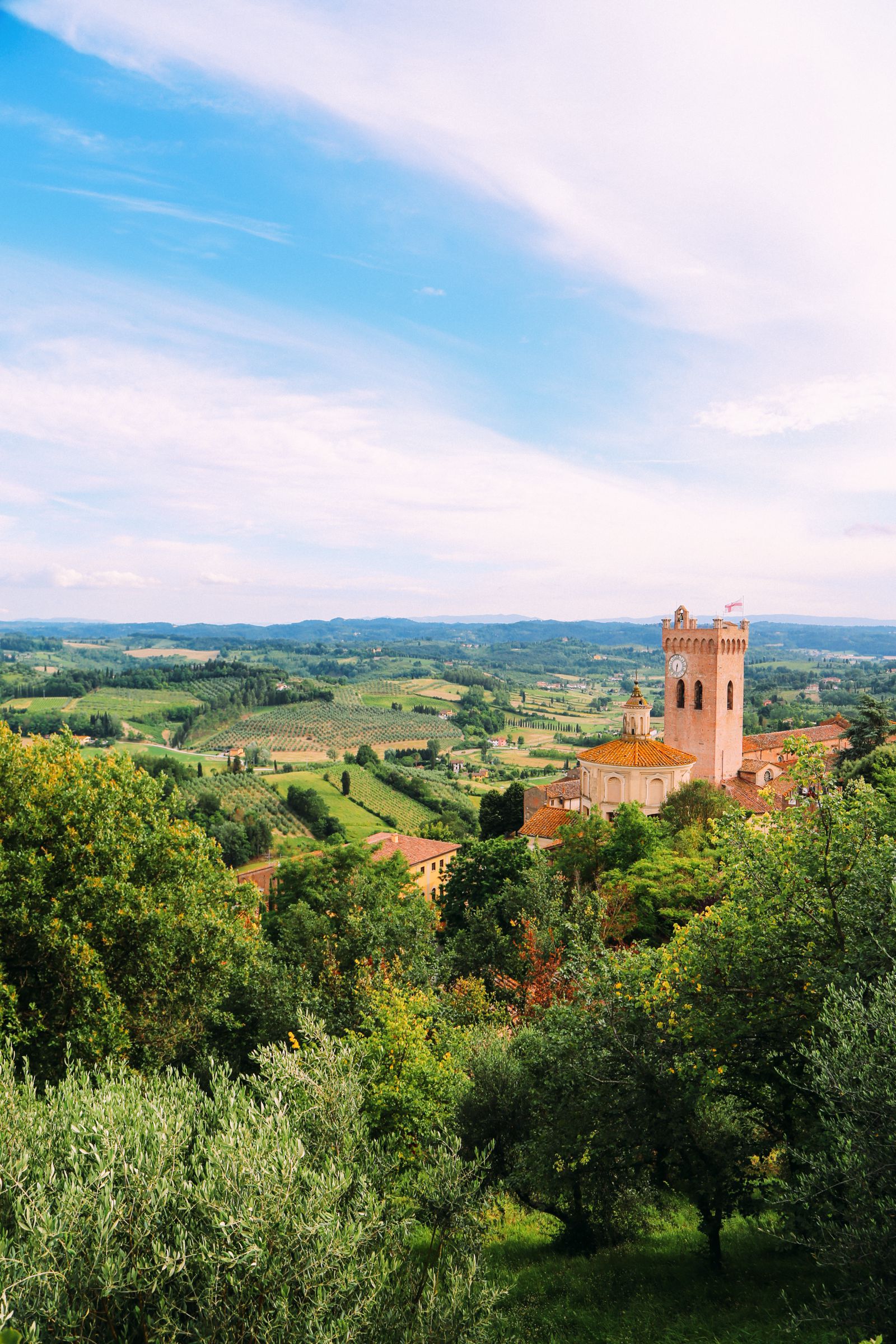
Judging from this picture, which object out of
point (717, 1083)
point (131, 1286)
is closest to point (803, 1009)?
point (717, 1083)

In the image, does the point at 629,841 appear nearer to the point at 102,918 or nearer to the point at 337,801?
the point at 102,918

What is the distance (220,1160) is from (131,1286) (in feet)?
4.48

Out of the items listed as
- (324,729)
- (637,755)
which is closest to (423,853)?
(637,755)

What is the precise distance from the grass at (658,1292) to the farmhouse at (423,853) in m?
49.7

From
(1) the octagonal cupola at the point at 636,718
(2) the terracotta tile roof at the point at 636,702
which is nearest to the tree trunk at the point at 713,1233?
(1) the octagonal cupola at the point at 636,718

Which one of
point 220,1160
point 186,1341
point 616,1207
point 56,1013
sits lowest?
point 616,1207

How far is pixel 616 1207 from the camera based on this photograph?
14453 millimetres

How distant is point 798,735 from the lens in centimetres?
6538

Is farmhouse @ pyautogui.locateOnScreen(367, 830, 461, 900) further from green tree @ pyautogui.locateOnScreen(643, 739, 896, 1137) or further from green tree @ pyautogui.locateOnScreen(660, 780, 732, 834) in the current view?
green tree @ pyautogui.locateOnScreen(643, 739, 896, 1137)

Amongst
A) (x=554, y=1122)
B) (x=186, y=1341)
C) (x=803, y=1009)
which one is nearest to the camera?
(x=186, y=1341)

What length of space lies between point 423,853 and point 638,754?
33.3 meters

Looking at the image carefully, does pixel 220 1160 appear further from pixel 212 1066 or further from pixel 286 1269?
pixel 212 1066

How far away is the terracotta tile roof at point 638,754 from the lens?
137ft

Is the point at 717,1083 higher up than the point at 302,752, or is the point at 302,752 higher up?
the point at 717,1083
